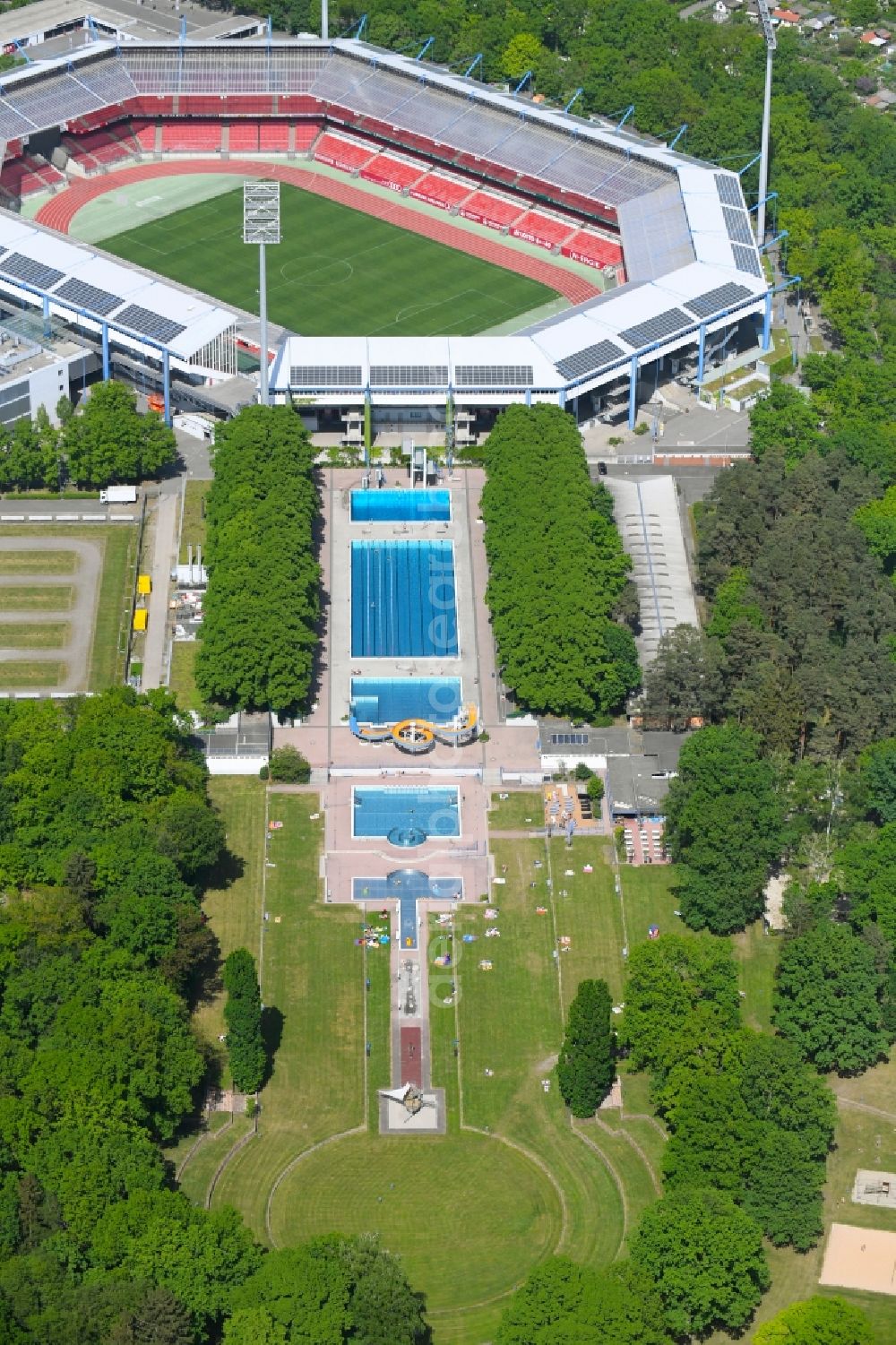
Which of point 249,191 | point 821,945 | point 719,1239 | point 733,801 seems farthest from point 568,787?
point 249,191

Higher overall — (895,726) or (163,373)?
(163,373)

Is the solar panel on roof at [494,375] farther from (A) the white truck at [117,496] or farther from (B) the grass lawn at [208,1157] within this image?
(B) the grass lawn at [208,1157]

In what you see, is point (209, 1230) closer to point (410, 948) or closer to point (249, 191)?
point (410, 948)

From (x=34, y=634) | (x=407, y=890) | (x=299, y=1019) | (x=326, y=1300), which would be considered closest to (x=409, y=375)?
(x=34, y=634)

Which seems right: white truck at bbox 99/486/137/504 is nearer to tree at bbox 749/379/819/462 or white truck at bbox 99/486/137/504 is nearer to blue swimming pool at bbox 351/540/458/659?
blue swimming pool at bbox 351/540/458/659

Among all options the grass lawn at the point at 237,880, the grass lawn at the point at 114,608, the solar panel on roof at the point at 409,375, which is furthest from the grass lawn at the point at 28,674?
the solar panel on roof at the point at 409,375

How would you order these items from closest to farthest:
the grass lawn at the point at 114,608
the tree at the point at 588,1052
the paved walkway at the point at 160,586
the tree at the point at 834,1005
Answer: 1. the tree at the point at 588,1052
2. the tree at the point at 834,1005
3. the grass lawn at the point at 114,608
4. the paved walkway at the point at 160,586

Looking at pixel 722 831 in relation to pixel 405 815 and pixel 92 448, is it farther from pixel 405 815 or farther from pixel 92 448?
pixel 92 448
